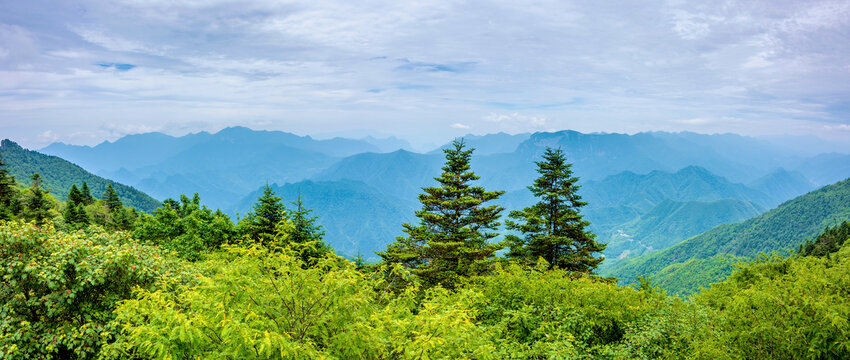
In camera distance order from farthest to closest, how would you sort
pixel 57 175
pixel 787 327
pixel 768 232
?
1. pixel 768 232
2. pixel 57 175
3. pixel 787 327

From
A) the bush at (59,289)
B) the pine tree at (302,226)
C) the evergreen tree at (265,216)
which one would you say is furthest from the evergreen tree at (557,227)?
the bush at (59,289)

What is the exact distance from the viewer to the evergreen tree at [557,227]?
81.2 feet

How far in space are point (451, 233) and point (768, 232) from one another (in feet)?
697

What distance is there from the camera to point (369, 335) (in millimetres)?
5938

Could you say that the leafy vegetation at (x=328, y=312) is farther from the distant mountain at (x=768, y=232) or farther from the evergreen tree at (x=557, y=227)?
the distant mountain at (x=768, y=232)

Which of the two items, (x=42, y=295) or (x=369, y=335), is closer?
(x=369, y=335)

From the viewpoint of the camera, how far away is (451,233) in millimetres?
21797

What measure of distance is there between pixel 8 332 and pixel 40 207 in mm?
51154

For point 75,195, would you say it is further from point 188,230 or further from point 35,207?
point 188,230

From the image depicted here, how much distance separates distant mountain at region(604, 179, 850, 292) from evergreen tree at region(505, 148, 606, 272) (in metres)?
150

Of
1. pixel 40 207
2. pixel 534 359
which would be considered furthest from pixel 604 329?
pixel 40 207

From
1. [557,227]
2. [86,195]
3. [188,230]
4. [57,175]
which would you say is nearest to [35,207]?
[86,195]

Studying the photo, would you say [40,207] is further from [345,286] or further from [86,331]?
[345,286]

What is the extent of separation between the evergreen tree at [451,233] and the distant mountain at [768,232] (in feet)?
512
